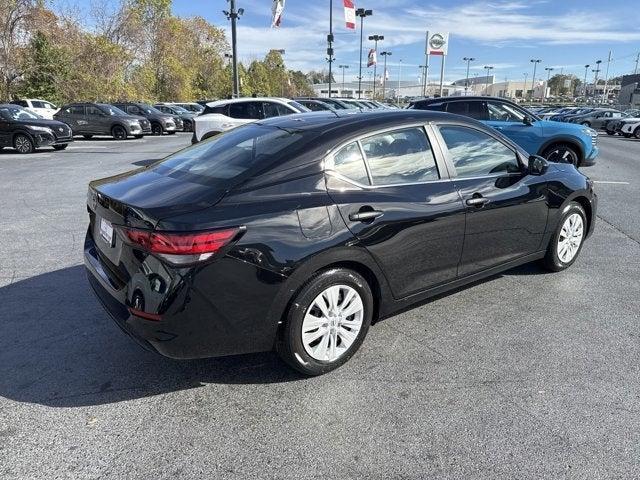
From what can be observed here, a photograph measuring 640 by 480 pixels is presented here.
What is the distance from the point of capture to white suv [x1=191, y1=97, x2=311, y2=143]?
1317 cm

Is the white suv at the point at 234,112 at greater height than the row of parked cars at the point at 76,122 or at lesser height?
greater

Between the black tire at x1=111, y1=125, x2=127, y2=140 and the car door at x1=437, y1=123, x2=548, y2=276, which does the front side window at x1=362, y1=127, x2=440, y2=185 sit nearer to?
the car door at x1=437, y1=123, x2=548, y2=276

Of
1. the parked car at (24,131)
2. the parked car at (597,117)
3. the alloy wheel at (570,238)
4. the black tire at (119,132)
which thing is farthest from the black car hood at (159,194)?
the parked car at (597,117)

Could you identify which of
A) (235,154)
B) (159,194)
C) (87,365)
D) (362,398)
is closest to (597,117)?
(235,154)

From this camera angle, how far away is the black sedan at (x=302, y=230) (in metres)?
2.66

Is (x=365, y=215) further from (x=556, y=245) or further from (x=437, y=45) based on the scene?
(x=437, y=45)

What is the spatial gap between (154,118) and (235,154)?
996 inches

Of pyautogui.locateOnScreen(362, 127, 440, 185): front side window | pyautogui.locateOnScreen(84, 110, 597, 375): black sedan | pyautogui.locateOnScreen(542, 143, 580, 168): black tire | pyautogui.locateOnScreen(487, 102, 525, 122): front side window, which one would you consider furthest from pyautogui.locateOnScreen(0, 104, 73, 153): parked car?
pyautogui.locateOnScreen(362, 127, 440, 185): front side window

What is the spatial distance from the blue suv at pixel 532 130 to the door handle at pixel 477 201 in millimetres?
8055

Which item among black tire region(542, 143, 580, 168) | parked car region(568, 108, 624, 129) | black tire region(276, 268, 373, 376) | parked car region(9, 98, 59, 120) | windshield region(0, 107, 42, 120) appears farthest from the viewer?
parked car region(568, 108, 624, 129)

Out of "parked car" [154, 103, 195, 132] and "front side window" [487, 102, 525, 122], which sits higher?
"front side window" [487, 102, 525, 122]

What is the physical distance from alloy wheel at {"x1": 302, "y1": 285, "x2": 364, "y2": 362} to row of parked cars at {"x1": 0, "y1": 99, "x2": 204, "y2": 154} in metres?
14.0

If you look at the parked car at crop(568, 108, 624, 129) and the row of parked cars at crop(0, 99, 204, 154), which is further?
the parked car at crop(568, 108, 624, 129)

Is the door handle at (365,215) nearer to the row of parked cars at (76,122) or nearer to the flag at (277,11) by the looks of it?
the row of parked cars at (76,122)
